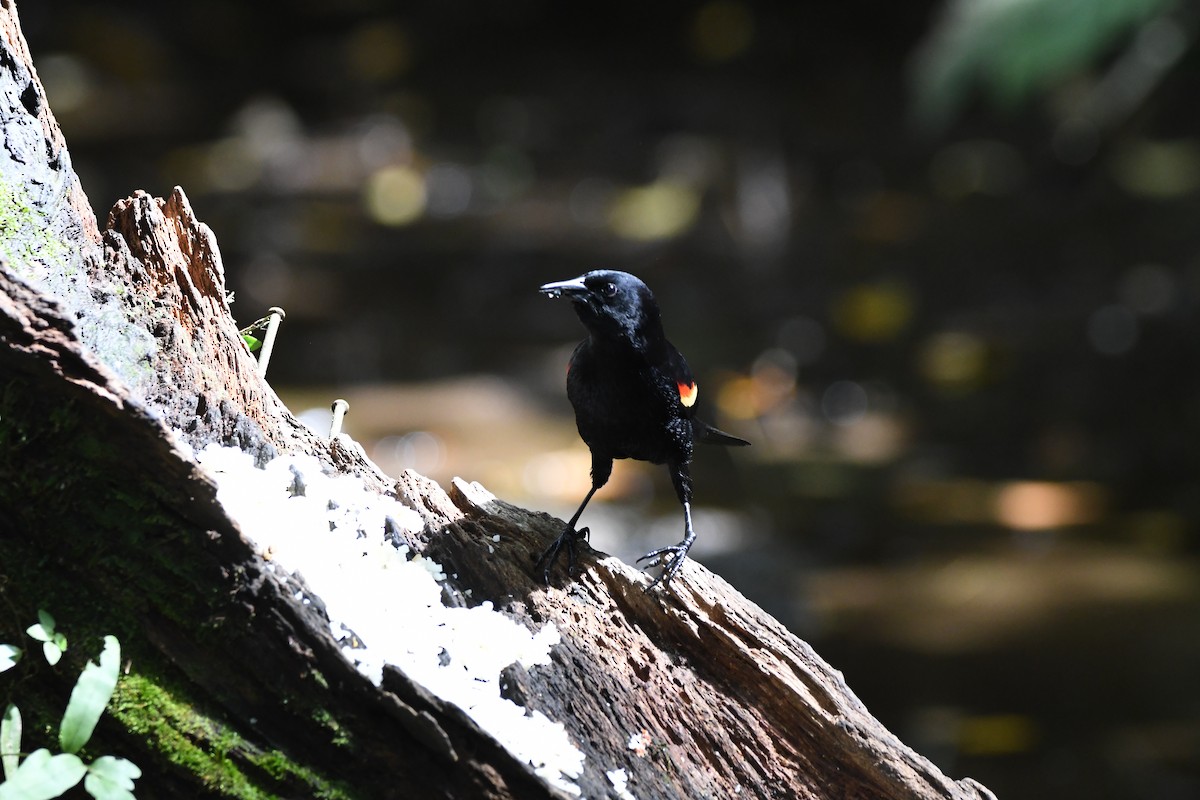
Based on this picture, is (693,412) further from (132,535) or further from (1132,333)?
(1132,333)

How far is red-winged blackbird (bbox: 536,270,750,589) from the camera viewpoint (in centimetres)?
222

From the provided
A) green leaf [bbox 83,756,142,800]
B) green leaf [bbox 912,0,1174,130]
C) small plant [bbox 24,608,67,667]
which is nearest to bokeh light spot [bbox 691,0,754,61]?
green leaf [bbox 912,0,1174,130]

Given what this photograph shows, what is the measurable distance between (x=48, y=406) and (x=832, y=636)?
12.6 ft

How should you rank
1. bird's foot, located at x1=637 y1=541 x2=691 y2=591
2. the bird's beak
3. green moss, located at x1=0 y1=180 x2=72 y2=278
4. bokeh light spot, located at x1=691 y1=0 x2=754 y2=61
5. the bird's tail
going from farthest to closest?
bokeh light spot, located at x1=691 y1=0 x2=754 y2=61, the bird's tail, the bird's beak, bird's foot, located at x1=637 y1=541 x2=691 y2=591, green moss, located at x1=0 y1=180 x2=72 y2=278

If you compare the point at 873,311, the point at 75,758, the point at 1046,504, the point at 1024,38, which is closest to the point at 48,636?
the point at 75,758

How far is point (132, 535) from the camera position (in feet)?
5.22

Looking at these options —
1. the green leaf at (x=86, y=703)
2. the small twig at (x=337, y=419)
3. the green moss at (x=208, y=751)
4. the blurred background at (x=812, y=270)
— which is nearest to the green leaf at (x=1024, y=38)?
the blurred background at (x=812, y=270)

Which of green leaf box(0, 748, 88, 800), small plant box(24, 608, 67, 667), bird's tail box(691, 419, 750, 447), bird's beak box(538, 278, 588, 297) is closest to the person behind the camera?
green leaf box(0, 748, 88, 800)

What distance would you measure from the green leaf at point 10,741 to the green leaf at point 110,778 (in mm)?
96

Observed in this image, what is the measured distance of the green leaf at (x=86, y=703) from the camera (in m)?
1.44

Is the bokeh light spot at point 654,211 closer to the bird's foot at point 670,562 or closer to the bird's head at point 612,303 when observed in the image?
the bird's head at point 612,303

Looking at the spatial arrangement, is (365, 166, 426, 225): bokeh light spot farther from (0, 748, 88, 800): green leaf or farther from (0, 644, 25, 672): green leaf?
(0, 748, 88, 800): green leaf

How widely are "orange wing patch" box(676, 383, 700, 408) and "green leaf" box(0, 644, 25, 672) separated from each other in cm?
126

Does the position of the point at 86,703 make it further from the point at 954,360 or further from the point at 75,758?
the point at 954,360
